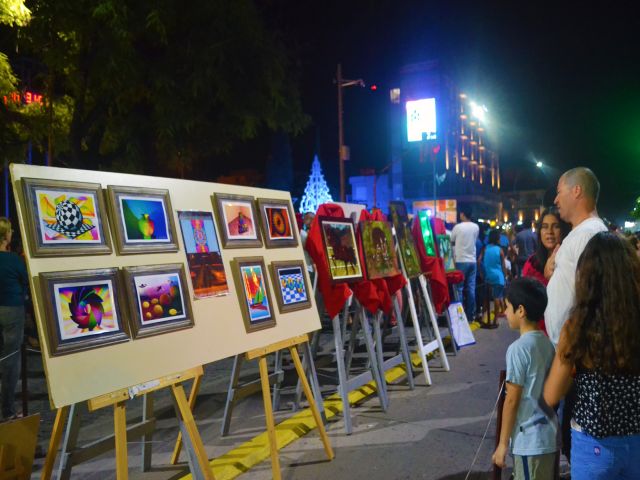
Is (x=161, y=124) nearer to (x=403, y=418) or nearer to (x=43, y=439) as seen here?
(x=43, y=439)

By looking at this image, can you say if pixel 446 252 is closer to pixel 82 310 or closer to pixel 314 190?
pixel 82 310

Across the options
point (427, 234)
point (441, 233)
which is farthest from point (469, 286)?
point (427, 234)

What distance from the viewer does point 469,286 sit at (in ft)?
36.0

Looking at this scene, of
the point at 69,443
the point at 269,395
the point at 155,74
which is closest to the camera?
the point at 69,443

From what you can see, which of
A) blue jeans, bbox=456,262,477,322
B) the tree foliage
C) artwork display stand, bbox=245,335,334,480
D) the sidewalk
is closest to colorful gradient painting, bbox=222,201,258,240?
artwork display stand, bbox=245,335,334,480

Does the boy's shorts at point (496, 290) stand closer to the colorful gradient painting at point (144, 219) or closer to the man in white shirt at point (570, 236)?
the man in white shirt at point (570, 236)

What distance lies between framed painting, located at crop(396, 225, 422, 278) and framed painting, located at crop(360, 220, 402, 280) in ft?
1.57

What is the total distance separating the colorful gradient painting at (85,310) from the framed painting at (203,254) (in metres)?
0.70

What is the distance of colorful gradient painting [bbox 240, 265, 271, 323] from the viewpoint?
13.3ft

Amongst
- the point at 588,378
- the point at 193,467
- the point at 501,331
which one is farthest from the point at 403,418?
the point at 501,331

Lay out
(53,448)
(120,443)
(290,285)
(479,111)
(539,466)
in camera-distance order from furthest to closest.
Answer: (479,111)
(290,285)
(53,448)
(539,466)
(120,443)

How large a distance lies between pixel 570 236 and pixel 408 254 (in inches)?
147

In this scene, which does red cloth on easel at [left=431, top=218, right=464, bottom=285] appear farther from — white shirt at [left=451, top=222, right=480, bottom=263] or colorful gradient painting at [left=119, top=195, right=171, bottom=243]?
colorful gradient painting at [left=119, top=195, right=171, bottom=243]

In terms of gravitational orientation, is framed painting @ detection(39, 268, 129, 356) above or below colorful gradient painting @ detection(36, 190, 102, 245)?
below
